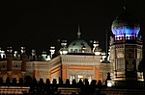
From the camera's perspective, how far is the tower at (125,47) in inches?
2295

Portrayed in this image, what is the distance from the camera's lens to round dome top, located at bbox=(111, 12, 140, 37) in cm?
5881

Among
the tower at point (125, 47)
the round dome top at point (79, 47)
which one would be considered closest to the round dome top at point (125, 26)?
the tower at point (125, 47)

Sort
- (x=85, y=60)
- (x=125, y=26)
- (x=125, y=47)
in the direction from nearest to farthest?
(x=125, y=47)
(x=125, y=26)
(x=85, y=60)

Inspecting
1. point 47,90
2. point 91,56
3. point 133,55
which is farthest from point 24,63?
point 47,90

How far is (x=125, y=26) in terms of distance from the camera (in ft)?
193

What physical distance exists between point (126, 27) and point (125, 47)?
156cm

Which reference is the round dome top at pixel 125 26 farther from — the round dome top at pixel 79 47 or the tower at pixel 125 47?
the round dome top at pixel 79 47

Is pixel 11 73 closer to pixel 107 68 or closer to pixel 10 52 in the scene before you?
pixel 10 52

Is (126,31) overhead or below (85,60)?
overhead

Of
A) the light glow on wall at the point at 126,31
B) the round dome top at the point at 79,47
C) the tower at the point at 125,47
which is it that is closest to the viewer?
the tower at the point at 125,47

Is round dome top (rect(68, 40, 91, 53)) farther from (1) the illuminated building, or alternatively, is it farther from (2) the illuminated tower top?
(2) the illuminated tower top

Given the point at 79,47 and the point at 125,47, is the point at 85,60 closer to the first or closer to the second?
the point at 79,47

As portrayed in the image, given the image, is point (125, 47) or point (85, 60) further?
point (85, 60)

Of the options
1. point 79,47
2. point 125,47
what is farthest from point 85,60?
point 125,47
